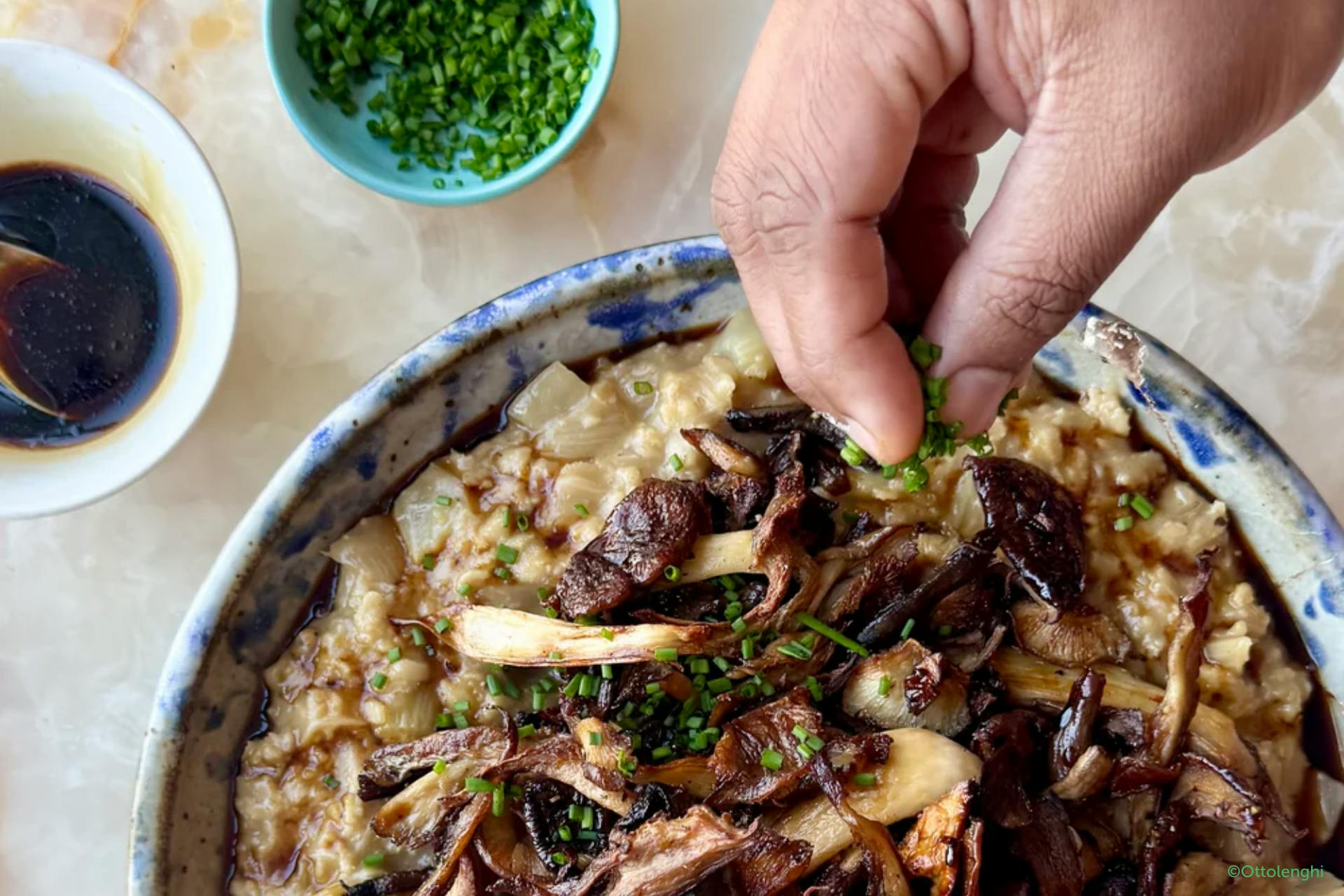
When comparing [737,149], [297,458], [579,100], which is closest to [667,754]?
[297,458]

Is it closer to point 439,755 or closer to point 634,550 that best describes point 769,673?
point 634,550

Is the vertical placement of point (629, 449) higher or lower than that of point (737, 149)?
lower

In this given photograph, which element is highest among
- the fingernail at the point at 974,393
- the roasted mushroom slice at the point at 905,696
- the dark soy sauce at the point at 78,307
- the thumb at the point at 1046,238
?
the thumb at the point at 1046,238

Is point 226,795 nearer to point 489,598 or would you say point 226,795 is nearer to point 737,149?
point 489,598

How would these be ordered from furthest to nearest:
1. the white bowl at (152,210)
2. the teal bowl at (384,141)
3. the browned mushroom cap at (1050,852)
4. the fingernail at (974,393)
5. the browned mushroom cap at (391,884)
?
the teal bowl at (384,141) < the white bowl at (152,210) < the browned mushroom cap at (391,884) < the browned mushroom cap at (1050,852) < the fingernail at (974,393)

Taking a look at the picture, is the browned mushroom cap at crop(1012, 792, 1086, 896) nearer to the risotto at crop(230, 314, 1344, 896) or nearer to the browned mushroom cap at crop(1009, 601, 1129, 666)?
the risotto at crop(230, 314, 1344, 896)

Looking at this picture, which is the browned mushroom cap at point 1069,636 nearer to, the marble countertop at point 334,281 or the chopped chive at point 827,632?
the chopped chive at point 827,632

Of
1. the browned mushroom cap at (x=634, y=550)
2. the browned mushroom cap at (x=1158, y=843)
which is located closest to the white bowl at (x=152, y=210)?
the browned mushroom cap at (x=634, y=550)
